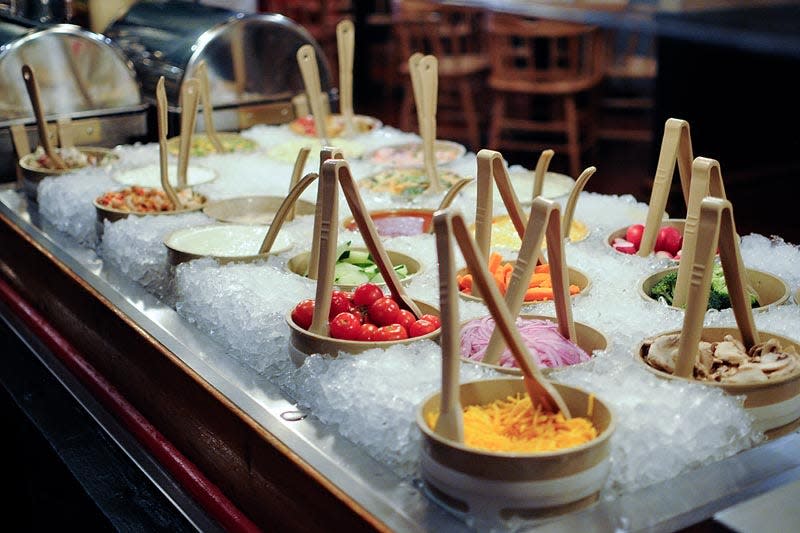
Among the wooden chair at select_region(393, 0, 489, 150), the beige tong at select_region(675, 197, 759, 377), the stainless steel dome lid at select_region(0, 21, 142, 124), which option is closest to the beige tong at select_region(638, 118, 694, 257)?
the beige tong at select_region(675, 197, 759, 377)

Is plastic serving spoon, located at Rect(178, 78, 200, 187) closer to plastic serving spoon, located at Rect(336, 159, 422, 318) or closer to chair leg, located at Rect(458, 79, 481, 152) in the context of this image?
plastic serving spoon, located at Rect(336, 159, 422, 318)

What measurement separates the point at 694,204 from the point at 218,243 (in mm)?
1177

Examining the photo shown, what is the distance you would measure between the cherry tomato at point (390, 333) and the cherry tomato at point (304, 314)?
0.14m

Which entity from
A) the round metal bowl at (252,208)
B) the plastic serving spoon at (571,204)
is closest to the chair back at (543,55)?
the round metal bowl at (252,208)

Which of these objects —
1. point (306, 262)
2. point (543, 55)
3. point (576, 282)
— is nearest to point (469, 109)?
point (543, 55)

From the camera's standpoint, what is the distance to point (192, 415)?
1.81 m

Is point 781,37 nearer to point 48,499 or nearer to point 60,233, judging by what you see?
point 60,233

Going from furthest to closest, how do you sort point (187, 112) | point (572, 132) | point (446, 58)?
point (446, 58)
point (572, 132)
point (187, 112)

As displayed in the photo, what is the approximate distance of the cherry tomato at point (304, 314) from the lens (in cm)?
168

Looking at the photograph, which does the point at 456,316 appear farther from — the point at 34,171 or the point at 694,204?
the point at 34,171

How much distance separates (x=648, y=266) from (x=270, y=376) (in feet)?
2.92

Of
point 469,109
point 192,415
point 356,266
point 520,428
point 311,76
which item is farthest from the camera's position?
point 469,109

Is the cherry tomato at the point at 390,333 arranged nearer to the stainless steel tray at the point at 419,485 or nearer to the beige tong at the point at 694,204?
the stainless steel tray at the point at 419,485

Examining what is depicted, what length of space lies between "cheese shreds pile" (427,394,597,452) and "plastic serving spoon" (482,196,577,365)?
0.15 m
